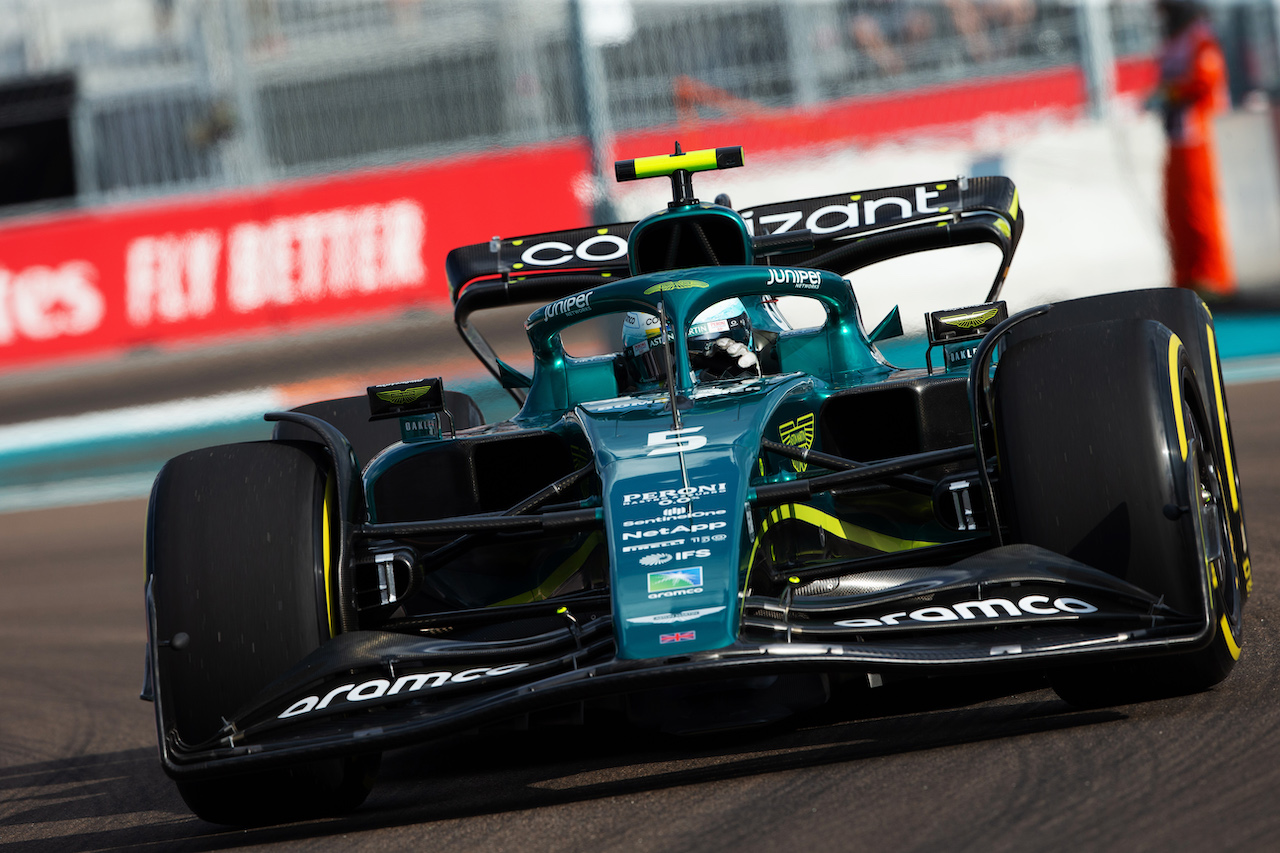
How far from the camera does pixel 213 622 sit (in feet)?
13.3

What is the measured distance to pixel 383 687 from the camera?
392 centimetres

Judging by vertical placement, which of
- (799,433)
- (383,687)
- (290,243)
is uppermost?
(290,243)

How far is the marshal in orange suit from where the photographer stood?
12391 millimetres

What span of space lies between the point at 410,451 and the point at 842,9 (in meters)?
11.5

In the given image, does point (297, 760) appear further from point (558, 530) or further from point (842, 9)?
point (842, 9)

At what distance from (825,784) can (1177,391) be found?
1316 millimetres

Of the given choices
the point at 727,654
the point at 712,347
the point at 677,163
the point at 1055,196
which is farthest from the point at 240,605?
the point at 1055,196

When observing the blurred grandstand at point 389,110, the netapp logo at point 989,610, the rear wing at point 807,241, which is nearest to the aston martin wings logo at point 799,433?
the netapp logo at point 989,610

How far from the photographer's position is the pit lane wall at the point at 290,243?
53.4 feet

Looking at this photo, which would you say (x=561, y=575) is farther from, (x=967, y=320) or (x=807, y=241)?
(x=807, y=241)

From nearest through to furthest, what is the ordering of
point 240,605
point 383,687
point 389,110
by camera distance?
point 383,687, point 240,605, point 389,110

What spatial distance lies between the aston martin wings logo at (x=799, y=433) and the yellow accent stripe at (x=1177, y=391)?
107cm

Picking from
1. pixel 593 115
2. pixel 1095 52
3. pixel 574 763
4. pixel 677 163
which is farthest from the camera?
pixel 1095 52

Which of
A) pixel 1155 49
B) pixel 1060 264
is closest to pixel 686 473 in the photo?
pixel 1060 264
